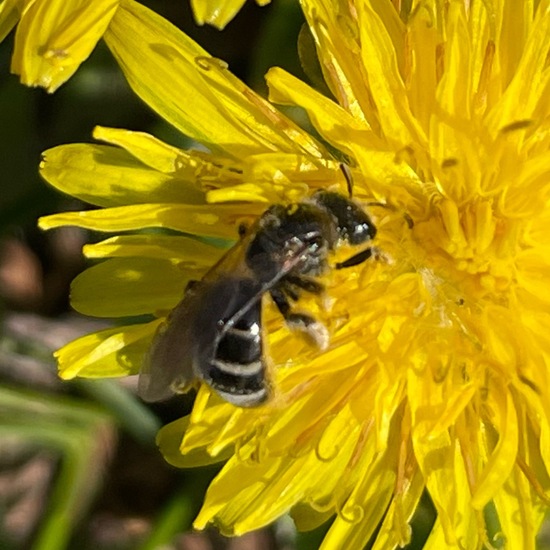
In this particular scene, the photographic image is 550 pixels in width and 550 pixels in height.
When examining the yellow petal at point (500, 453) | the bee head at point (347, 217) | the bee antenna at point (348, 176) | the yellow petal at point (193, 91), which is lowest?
the yellow petal at point (500, 453)

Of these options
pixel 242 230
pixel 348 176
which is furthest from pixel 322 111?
pixel 242 230

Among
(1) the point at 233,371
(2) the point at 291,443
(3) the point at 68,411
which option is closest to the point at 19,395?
(3) the point at 68,411

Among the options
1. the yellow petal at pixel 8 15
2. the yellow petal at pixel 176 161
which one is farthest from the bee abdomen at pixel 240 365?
the yellow petal at pixel 8 15

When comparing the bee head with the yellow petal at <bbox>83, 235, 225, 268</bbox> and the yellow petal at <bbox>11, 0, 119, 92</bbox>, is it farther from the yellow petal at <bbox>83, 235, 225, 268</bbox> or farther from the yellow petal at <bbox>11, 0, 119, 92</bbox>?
the yellow petal at <bbox>11, 0, 119, 92</bbox>

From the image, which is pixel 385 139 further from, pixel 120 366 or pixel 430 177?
pixel 120 366

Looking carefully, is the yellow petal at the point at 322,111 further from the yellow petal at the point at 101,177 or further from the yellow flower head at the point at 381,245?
the yellow petal at the point at 101,177
